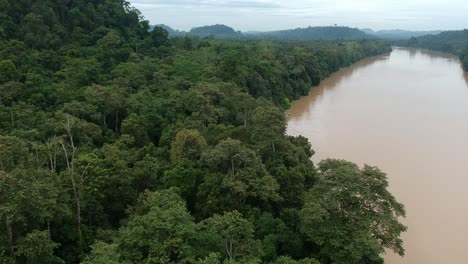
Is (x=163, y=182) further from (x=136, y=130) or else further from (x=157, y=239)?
(x=136, y=130)

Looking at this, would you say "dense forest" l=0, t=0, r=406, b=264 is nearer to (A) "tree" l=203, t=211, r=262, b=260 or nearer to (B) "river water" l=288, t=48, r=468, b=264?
(A) "tree" l=203, t=211, r=262, b=260

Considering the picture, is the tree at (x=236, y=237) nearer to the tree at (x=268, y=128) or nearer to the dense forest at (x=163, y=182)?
the dense forest at (x=163, y=182)

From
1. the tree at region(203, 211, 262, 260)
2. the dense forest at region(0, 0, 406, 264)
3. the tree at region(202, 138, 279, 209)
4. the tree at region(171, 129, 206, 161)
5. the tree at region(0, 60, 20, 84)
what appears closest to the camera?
the dense forest at region(0, 0, 406, 264)

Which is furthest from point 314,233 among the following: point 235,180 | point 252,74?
point 252,74

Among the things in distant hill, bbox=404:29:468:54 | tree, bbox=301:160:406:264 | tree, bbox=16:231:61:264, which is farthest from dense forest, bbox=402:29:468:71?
tree, bbox=16:231:61:264

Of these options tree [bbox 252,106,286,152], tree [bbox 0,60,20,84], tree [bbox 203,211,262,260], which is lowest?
tree [bbox 203,211,262,260]

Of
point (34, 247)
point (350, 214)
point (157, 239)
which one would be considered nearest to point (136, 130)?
point (157, 239)

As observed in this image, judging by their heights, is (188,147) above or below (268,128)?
below
